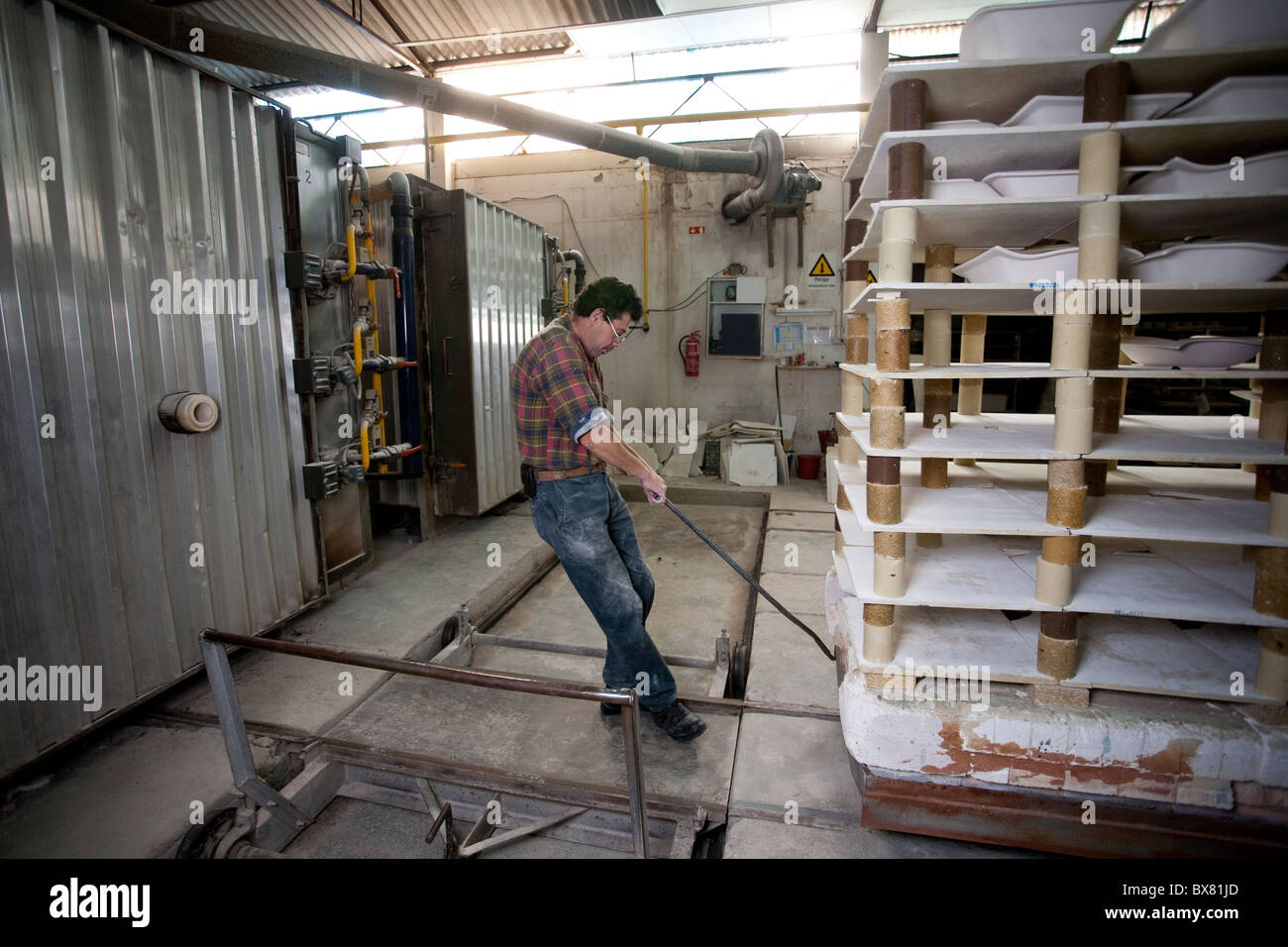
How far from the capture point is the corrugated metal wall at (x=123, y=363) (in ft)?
8.05

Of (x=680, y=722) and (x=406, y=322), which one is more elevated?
(x=406, y=322)

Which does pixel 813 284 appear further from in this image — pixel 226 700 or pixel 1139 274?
pixel 226 700

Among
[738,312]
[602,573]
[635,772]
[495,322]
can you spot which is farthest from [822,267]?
[635,772]

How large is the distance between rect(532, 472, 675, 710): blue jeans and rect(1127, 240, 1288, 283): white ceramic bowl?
219 centimetres

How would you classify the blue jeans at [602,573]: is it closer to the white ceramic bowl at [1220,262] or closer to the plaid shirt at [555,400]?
the plaid shirt at [555,400]

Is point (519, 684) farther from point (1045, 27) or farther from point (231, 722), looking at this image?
point (1045, 27)

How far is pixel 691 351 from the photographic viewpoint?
8680 mm

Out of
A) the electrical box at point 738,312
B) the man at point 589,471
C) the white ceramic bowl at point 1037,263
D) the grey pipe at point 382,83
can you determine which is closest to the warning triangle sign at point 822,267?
the electrical box at point 738,312

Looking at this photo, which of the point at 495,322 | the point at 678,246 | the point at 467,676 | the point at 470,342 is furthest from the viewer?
the point at 678,246

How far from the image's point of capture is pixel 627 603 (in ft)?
9.78

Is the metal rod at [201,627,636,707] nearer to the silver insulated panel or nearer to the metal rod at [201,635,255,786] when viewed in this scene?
the metal rod at [201,635,255,786]

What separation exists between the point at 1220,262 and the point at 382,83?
4.86m

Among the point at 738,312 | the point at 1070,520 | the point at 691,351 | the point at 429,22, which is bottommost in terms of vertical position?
the point at 1070,520

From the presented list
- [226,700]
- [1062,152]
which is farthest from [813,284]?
[226,700]
